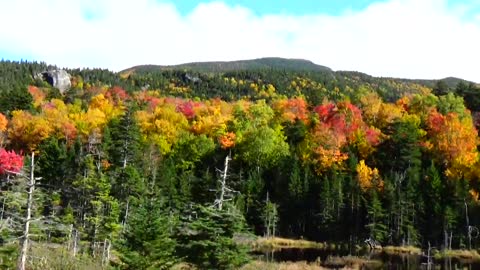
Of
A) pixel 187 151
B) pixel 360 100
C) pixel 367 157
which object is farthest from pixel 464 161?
pixel 187 151

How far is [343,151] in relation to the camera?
3511 inches

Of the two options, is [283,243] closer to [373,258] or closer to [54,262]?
[373,258]

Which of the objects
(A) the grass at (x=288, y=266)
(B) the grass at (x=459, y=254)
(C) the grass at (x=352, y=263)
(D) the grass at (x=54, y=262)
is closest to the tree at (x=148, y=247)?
(D) the grass at (x=54, y=262)

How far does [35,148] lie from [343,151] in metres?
52.6

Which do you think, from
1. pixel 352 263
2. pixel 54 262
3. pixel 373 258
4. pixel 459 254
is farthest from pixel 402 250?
pixel 54 262

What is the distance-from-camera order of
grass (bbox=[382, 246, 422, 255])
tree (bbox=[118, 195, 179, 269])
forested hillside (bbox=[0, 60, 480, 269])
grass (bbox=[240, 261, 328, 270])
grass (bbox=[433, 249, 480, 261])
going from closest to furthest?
tree (bbox=[118, 195, 179, 269]) < grass (bbox=[240, 261, 328, 270]) < grass (bbox=[433, 249, 480, 261]) < grass (bbox=[382, 246, 422, 255]) < forested hillside (bbox=[0, 60, 480, 269])

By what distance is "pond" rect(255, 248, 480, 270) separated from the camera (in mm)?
49969

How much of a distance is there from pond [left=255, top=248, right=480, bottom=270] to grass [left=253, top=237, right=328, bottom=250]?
11.9 feet

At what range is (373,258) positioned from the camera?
5697cm

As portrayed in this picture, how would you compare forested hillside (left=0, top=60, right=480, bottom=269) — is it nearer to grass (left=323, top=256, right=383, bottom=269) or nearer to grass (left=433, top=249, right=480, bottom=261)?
grass (left=433, top=249, right=480, bottom=261)

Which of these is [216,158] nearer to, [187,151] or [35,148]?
[187,151]

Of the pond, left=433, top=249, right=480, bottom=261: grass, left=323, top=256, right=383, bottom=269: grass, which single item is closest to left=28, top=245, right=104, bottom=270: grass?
the pond

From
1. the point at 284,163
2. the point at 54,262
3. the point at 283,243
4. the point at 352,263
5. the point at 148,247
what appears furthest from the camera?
the point at 284,163

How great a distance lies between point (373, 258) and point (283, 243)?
17.7 m
